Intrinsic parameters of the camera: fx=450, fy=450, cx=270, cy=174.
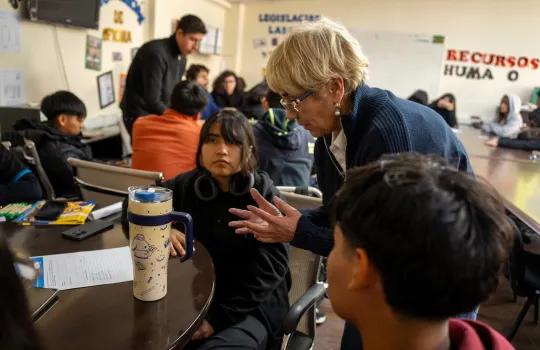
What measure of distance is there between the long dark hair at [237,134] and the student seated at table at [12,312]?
112 centimetres

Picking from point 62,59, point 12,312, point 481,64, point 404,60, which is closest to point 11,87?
point 62,59

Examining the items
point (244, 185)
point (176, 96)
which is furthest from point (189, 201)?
point (176, 96)

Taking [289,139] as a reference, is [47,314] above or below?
below

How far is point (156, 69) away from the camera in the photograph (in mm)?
3562

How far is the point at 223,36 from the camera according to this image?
7.11 meters

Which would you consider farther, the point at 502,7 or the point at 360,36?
the point at 360,36

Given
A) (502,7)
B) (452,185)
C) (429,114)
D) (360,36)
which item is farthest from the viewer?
(360,36)

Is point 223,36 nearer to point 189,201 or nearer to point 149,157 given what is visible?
point 149,157

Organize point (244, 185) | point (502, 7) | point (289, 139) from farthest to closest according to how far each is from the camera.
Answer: point (502, 7), point (289, 139), point (244, 185)

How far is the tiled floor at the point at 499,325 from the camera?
2316 millimetres

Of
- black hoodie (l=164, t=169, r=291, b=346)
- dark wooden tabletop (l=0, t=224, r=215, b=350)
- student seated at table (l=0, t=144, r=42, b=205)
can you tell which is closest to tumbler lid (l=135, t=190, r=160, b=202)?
dark wooden tabletop (l=0, t=224, r=215, b=350)

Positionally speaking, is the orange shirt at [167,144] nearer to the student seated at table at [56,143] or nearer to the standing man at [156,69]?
the student seated at table at [56,143]

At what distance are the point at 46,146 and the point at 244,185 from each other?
4.82 ft

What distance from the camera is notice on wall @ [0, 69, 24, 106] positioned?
3.15 m
